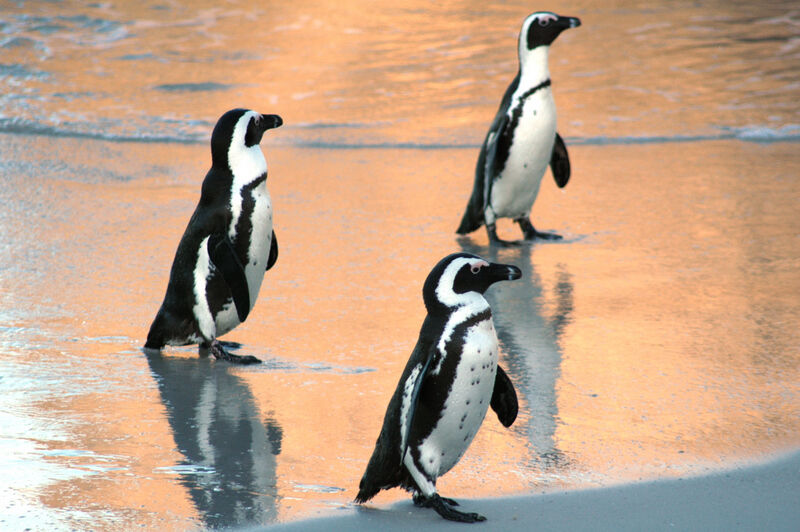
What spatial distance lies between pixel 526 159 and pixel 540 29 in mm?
669

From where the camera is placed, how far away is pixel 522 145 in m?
5.04

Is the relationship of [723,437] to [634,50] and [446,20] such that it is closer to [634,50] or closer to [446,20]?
[634,50]

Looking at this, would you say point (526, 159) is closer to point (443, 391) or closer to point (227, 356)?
point (227, 356)

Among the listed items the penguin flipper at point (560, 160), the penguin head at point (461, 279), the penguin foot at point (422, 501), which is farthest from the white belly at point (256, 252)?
the penguin flipper at point (560, 160)

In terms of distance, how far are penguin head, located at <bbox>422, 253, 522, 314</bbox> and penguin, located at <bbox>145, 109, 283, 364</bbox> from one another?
1218 mm

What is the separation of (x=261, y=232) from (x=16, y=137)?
5.58 metres

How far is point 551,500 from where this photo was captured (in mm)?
2203

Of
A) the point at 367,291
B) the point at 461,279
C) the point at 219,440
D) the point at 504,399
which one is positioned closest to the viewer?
the point at 461,279

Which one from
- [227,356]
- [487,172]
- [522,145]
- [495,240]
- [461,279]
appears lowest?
[495,240]

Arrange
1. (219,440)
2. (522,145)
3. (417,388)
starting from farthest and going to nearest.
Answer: (522,145) < (219,440) < (417,388)

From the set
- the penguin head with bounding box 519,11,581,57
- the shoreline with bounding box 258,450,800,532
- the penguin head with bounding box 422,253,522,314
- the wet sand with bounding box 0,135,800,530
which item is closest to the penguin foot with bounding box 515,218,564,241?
the wet sand with bounding box 0,135,800,530

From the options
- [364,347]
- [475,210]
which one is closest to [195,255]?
[364,347]

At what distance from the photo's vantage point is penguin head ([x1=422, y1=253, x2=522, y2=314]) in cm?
219

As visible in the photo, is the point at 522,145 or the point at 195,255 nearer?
the point at 195,255
